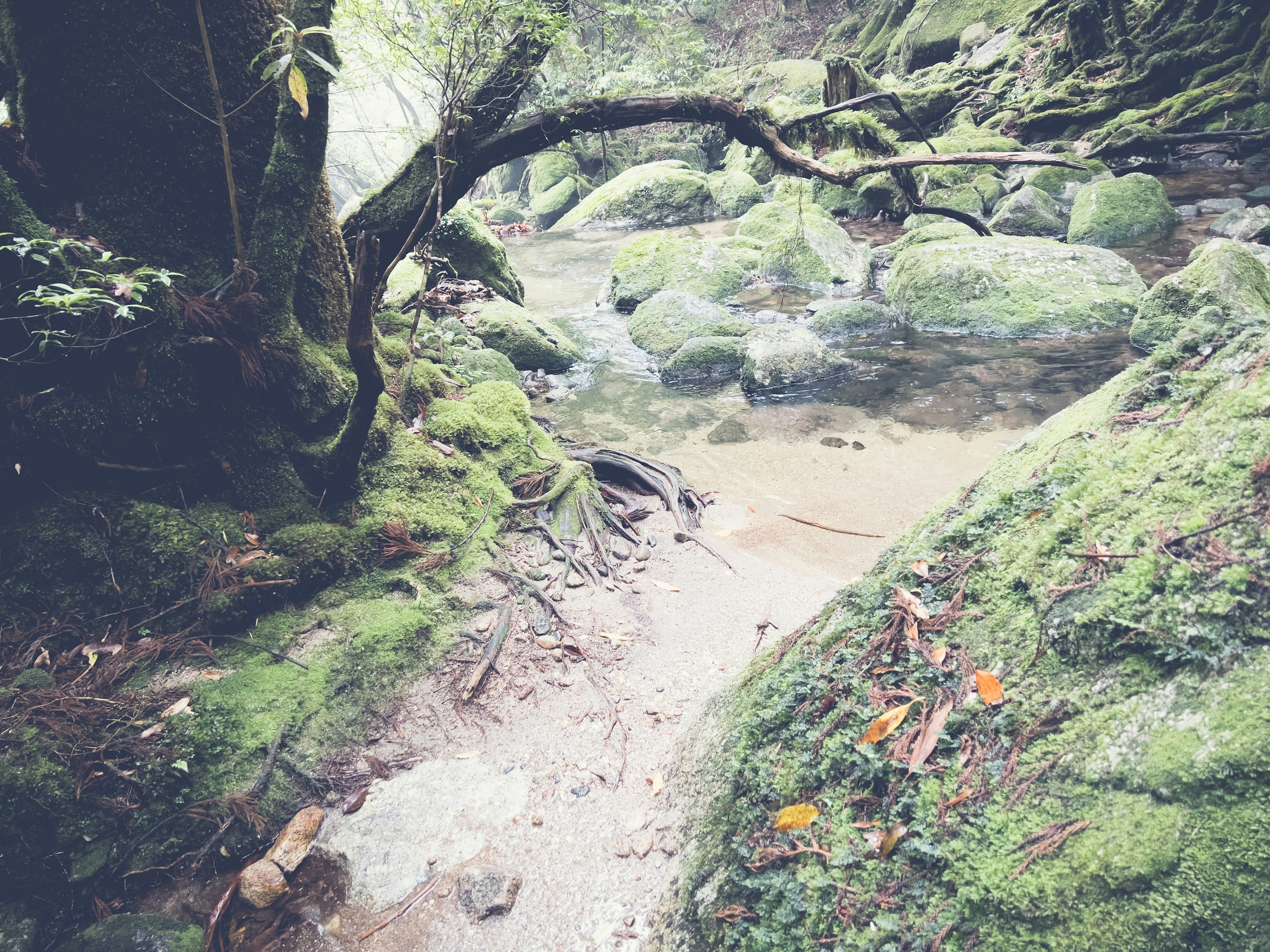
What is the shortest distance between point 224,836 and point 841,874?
282 centimetres

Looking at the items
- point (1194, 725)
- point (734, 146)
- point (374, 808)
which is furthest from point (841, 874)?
point (734, 146)

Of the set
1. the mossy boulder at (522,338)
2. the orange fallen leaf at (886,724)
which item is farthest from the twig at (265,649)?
the mossy boulder at (522,338)

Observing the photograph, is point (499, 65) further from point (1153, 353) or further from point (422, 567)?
point (1153, 353)

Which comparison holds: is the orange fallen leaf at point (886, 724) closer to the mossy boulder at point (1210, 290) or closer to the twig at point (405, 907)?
the twig at point (405, 907)

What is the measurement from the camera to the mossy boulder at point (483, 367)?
7.01 metres

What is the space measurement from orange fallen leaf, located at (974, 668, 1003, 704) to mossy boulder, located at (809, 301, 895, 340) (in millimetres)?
9061

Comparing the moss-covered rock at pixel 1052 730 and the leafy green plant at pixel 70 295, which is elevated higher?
the leafy green plant at pixel 70 295

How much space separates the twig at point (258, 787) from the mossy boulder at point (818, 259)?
38.8 ft

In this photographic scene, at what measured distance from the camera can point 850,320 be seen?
1034 centimetres

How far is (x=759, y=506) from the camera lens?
20.1 feet

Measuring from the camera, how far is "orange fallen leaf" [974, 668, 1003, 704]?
1642 mm

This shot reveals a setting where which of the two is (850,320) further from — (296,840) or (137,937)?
(137,937)

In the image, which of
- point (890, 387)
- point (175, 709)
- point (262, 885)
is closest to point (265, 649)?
point (175, 709)

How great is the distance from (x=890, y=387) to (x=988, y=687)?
7.52 metres
